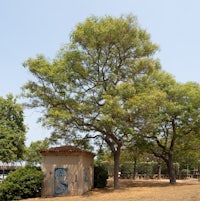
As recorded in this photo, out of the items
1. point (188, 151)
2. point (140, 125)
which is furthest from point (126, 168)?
point (140, 125)

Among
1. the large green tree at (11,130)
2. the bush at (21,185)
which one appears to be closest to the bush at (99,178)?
the bush at (21,185)

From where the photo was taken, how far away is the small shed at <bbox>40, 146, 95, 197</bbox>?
23.5 meters

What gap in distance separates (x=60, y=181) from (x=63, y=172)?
68 centimetres

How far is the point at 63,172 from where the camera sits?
23.8 m

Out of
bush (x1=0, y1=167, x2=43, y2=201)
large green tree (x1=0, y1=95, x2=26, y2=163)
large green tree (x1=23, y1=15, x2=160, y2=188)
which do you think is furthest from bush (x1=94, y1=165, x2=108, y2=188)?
large green tree (x1=0, y1=95, x2=26, y2=163)

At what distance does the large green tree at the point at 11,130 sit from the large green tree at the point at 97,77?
29.7ft

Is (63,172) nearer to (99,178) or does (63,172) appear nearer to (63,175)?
(63,175)

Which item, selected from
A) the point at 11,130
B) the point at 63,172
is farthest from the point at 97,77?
the point at 11,130

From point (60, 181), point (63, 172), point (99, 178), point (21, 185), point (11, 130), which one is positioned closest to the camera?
point (21, 185)

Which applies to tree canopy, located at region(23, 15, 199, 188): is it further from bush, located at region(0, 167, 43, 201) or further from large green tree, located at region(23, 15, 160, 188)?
bush, located at region(0, 167, 43, 201)

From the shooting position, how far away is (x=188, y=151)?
116 ft

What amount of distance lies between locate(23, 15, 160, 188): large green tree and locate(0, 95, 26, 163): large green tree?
904 cm

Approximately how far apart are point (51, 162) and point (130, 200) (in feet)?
25.2

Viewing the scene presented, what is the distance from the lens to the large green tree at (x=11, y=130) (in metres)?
Result: 33.6
